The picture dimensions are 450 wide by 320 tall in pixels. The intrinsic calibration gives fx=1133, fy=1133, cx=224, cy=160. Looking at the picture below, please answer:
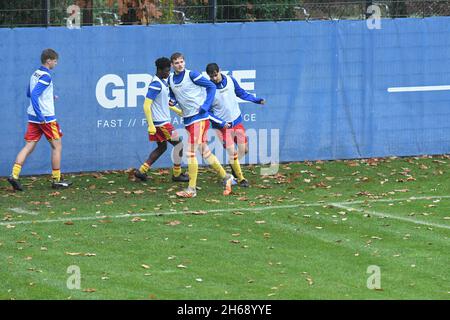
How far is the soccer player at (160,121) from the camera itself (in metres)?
15.9

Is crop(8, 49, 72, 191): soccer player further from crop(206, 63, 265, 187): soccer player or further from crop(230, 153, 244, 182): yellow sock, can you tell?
crop(230, 153, 244, 182): yellow sock

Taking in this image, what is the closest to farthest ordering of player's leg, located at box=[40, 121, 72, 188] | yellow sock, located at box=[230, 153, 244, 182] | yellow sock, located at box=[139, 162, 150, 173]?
player's leg, located at box=[40, 121, 72, 188]
yellow sock, located at box=[230, 153, 244, 182]
yellow sock, located at box=[139, 162, 150, 173]

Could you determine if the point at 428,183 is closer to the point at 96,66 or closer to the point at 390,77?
the point at 390,77

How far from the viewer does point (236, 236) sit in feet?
40.9

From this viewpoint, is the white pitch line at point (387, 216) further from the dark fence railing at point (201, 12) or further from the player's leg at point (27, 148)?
the dark fence railing at point (201, 12)

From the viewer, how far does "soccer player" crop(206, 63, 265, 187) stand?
15.9 meters

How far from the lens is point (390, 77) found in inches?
731

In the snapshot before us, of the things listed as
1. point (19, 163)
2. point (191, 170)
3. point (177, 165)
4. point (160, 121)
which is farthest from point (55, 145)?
point (191, 170)

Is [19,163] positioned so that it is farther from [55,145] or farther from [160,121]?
[160,121]

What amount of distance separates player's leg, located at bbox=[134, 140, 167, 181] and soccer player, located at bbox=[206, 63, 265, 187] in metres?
0.86

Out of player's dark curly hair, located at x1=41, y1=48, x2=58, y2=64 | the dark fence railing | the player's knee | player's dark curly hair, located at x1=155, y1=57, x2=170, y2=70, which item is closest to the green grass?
the player's knee

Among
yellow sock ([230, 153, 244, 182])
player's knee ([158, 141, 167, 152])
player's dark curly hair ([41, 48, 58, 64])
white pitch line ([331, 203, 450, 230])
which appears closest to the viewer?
white pitch line ([331, 203, 450, 230])

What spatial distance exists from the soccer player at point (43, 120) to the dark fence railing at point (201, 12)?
1463 mm

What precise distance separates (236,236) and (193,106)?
313 cm
